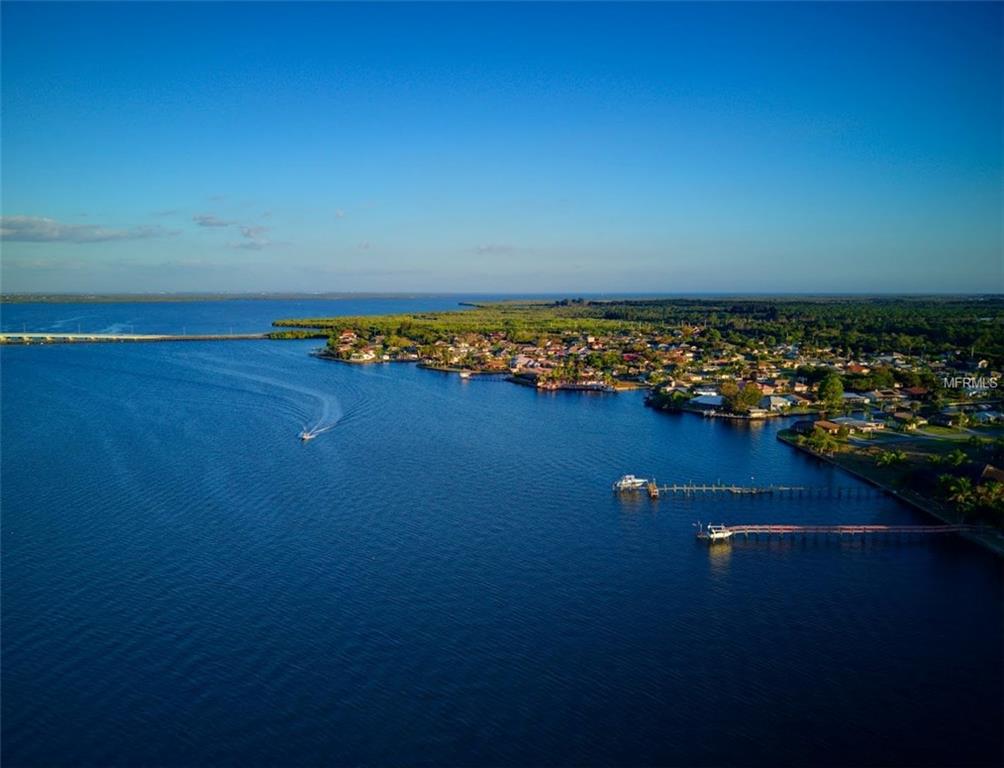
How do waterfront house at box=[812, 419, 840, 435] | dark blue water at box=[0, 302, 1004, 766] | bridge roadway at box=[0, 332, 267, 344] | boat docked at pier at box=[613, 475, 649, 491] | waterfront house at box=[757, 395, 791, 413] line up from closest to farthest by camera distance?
dark blue water at box=[0, 302, 1004, 766], boat docked at pier at box=[613, 475, 649, 491], waterfront house at box=[812, 419, 840, 435], waterfront house at box=[757, 395, 791, 413], bridge roadway at box=[0, 332, 267, 344]

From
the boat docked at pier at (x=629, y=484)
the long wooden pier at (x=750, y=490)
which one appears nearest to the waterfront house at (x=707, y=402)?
the long wooden pier at (x=750, y=490)

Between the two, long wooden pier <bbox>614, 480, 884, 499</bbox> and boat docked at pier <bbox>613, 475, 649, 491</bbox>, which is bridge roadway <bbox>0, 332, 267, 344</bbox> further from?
long wooden pier <bbox>614, 480, 884, 499</bbox>

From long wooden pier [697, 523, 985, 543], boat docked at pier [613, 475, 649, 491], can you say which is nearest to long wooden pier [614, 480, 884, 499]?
boat docked at pier [613, 475, 649, 491]

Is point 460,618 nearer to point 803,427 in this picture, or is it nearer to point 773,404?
point 803,427

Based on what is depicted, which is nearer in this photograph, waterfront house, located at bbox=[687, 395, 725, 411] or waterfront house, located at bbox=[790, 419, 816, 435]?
waterfront house, located at bbox=[790, 419, 816, 435]

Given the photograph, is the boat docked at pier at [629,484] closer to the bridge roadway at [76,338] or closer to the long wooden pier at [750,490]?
the long wooden pier at [750,490]

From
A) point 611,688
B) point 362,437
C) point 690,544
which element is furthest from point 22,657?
point 362,437

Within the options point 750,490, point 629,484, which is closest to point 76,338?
point 629,484

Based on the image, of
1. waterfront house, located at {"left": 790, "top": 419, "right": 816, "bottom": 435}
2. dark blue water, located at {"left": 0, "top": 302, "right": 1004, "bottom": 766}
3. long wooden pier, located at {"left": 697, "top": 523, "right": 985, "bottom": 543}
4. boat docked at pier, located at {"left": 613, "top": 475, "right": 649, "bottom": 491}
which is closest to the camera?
dark blue water, located at {"left": 0, "top": 302, "right": 1004, "bottom": 766}

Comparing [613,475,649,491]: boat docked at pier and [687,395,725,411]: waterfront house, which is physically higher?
[687,395,725,411]: waterfront house

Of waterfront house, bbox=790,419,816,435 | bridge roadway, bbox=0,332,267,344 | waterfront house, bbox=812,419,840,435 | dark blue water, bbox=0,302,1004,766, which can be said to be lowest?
dark blue water, bbox=0,302,1004,766
